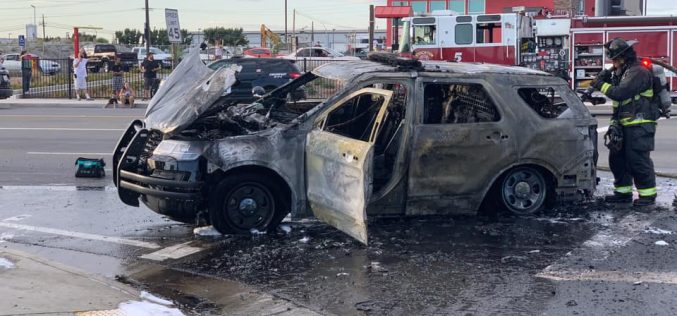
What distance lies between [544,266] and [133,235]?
364cm

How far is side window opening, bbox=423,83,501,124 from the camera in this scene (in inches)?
303

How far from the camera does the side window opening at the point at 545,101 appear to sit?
8016 millimetres

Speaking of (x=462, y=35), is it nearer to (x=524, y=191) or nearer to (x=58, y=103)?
(x=58, y=103)

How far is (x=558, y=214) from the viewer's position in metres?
8.16

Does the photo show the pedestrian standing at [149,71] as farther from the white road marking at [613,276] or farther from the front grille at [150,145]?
the white road marking at [613,276]

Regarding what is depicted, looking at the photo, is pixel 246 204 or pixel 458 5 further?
pixel 458 5

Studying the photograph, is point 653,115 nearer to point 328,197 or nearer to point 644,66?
point 644,66

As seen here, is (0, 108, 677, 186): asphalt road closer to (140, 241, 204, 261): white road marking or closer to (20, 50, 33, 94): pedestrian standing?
(140, 241, 204, 261): white road marking

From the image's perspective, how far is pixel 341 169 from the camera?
6.53 meters

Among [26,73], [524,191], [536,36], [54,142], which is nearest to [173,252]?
[524,191]

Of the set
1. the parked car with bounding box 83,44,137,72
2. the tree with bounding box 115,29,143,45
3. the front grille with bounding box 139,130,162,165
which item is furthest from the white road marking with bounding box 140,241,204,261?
the tree with bounding box 115,29,143,45

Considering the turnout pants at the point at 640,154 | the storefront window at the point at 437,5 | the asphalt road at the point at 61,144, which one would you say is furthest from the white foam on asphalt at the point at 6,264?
the storefront window at the point at 437,5

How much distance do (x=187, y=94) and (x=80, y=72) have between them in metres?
Result: 20.9

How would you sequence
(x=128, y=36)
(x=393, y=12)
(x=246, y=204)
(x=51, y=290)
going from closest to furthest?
(x=51, y=290) → (x=246, y=204) → (x=393, y=12) → (x=128, y=36)
